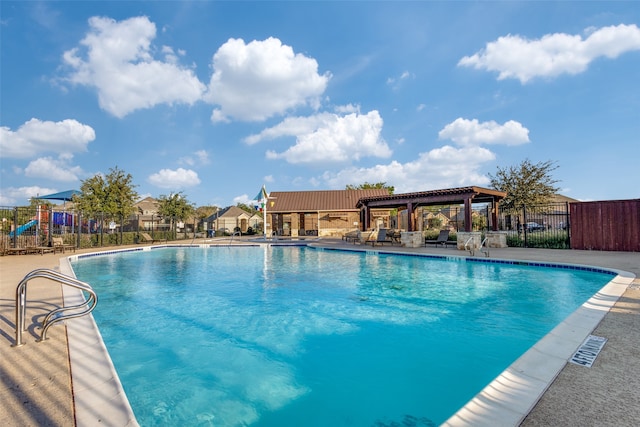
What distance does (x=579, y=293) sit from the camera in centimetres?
646

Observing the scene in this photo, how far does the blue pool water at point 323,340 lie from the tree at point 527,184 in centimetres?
979

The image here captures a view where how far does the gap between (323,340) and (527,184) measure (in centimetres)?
1764

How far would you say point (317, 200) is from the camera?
3094 centimetres

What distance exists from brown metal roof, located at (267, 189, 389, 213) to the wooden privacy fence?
18377 millimetres

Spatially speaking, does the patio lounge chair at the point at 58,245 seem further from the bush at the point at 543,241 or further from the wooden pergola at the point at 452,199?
the bush at the point at 543,241

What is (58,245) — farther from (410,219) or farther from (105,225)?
(410,219)

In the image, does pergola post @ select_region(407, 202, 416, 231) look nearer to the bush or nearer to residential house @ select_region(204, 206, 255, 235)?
the bush

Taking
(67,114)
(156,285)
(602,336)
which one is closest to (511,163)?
(602,336)

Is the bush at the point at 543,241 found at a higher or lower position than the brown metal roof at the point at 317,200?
lower

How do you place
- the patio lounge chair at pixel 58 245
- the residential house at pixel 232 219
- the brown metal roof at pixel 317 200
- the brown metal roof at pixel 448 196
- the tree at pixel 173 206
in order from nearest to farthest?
the brown metal roof at pixel 448 196, the patio lounge chair at pixel 58 245, the tree at pixel 173 206, the brown metal roof at pixel 317 200, the residential house at pixel 232 219

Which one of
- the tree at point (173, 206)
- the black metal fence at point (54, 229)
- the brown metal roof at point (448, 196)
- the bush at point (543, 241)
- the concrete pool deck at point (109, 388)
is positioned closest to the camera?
Answer: the concrete pool deck at point (109, 388)

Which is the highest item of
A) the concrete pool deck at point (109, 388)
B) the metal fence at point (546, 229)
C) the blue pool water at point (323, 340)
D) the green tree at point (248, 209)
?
the green tree at point (248, 209)

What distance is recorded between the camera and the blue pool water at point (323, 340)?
3067 mm

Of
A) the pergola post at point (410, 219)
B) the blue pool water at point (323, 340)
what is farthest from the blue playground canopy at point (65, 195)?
the pergola post at point (410, 219)
